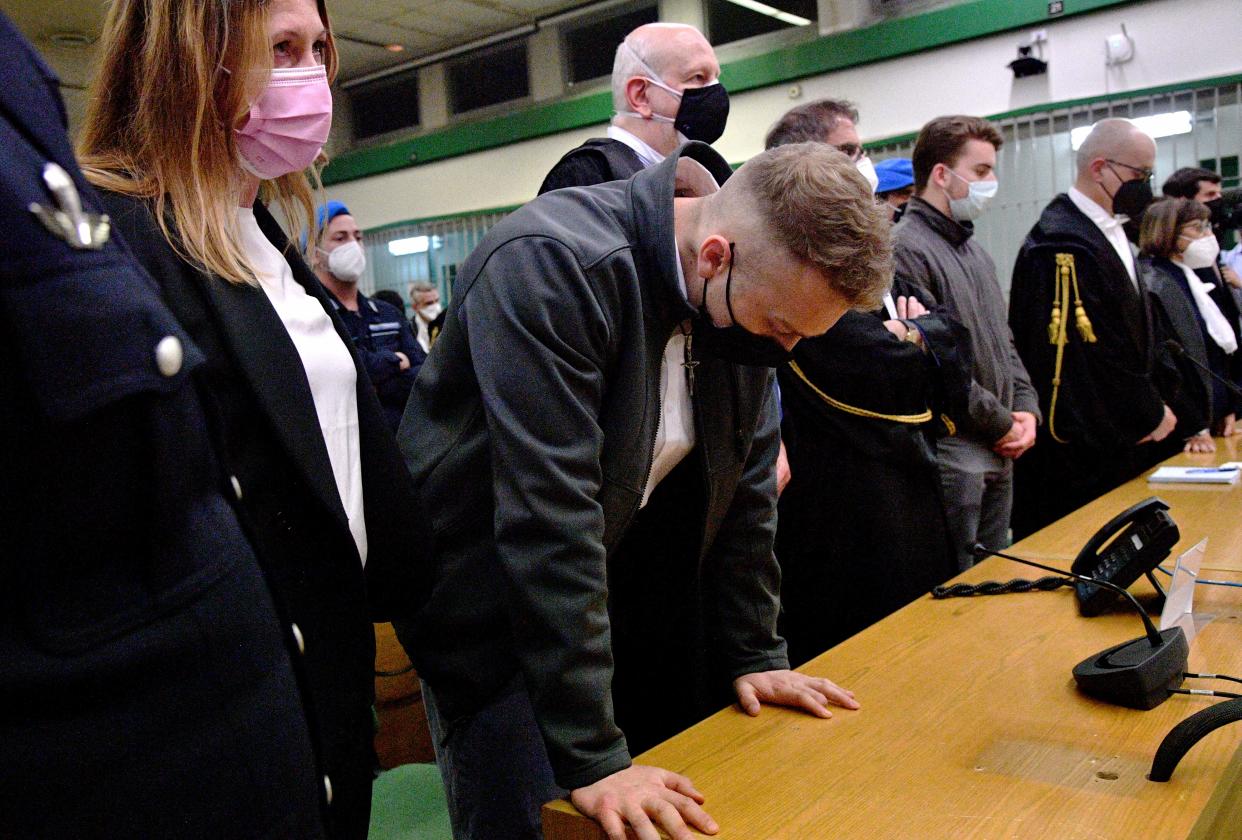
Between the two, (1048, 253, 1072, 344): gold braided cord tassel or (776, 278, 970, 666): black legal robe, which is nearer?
(776, 278, 970, 666): black legal robe

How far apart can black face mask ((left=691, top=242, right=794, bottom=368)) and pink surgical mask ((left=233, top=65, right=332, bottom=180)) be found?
498mm

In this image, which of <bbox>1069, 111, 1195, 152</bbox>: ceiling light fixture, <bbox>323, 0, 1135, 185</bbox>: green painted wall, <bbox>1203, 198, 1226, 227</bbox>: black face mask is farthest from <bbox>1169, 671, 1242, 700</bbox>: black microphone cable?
<bbox>323, 0, 1135, 185</bbox>: green painted wall

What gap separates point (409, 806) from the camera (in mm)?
1922

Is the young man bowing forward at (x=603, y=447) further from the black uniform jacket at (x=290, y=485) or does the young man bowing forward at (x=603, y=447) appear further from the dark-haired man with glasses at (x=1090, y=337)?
the dark-haired man with glasses at (x=1090, y=337)

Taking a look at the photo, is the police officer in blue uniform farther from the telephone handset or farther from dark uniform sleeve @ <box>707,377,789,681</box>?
the telephone handset

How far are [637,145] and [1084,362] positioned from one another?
1770 mm

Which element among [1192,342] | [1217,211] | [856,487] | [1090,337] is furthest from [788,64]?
[856,487]

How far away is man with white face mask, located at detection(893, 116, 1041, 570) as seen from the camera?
8.65 ft

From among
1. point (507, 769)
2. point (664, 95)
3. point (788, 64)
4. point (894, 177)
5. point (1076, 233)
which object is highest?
point (788, 64)

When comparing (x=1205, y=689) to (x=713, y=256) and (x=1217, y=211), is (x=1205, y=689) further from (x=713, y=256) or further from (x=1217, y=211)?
(x=1217, y=211)

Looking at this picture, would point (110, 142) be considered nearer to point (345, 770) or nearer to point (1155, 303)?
point (345, 770)

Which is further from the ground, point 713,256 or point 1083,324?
point 713,256

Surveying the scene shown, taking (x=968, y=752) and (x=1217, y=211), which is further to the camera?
(x=1217, y=211)

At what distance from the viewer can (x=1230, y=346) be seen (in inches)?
171
